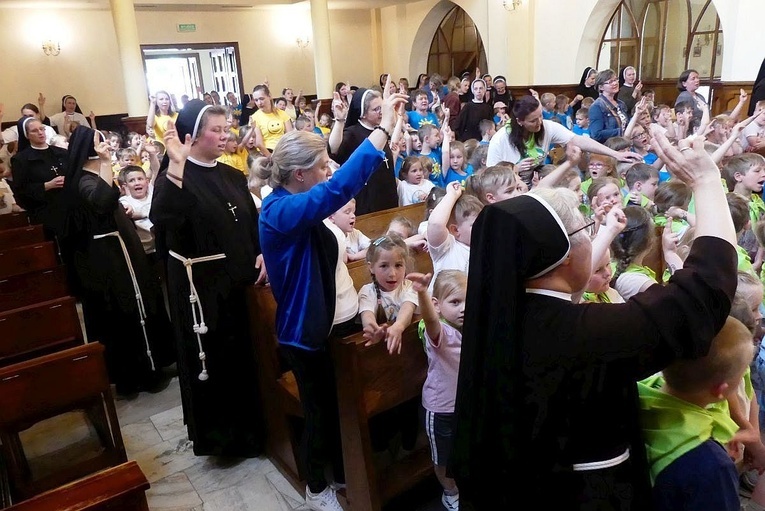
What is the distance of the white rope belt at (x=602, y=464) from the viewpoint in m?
1.38

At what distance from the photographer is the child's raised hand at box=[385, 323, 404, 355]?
2.29 m

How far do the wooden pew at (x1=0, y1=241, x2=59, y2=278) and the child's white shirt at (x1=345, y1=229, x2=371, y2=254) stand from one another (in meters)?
2.08

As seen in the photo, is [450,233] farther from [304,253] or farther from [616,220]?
[616,220]

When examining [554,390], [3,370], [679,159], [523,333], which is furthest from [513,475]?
[3,370]

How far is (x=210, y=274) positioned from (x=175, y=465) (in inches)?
Result: 43.5

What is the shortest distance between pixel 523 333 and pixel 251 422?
7.17 feet

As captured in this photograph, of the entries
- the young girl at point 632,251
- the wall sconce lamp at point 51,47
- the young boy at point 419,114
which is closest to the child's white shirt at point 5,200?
the young boy at point 419,114

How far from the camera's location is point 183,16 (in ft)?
46.3

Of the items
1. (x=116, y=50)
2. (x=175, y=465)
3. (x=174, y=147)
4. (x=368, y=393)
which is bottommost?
(x=175, y=465)

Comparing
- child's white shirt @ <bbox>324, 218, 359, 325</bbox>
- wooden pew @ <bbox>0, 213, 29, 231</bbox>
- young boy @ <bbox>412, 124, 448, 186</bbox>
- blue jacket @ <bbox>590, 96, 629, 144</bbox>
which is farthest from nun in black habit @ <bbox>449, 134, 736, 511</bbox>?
blue jacket @ <bbox>590, 96, 629, 144</bbox>

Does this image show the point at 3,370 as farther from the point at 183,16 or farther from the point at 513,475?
the point at 183,16

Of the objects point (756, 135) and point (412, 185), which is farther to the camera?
point (756, 135)

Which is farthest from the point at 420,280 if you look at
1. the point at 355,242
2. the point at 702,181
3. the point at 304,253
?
the point at 355,242

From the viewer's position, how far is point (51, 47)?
1266cm
